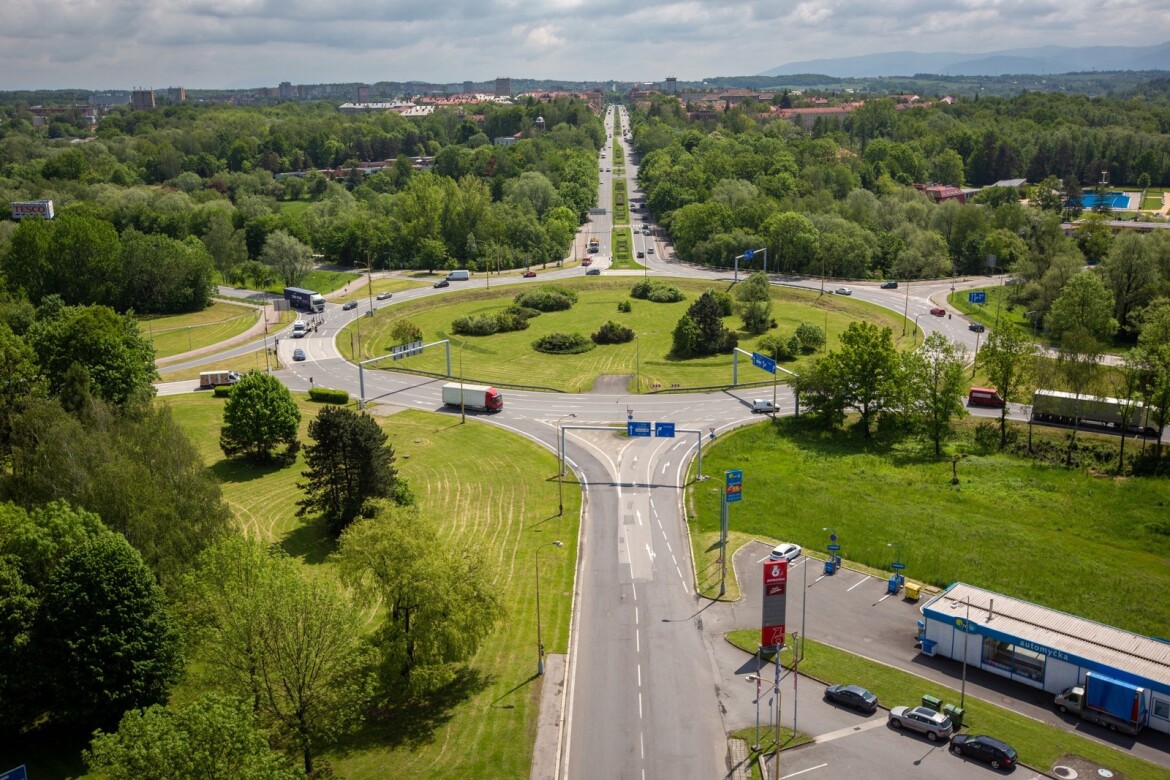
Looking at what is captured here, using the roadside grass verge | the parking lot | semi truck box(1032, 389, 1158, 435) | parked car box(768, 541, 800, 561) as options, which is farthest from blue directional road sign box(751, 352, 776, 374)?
the roadside grass verge

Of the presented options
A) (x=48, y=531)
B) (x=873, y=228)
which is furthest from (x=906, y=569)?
(x=873, y=228)

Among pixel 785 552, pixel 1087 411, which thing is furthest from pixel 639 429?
pixel 1087 411

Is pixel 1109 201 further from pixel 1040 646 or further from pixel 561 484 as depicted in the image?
pixel 1040 646

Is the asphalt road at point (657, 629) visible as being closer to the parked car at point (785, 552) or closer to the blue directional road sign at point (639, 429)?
the parked car at point (785, 552)

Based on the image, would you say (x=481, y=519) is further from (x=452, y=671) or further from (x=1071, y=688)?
(x=1071, y=688)

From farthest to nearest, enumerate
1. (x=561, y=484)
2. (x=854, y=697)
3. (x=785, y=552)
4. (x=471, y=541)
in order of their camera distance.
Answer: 1. (x=561, y=484)
2. (x=471, y=541)
3. (x=785, y=552)
4. (x=854, y=697)

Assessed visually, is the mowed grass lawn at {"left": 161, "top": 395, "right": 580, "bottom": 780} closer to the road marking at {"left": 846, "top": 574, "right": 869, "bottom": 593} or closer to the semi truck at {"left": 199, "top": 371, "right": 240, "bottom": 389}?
the semi truck at {"left": 199, "top": 371, "right": 240, "bottom": 389}
